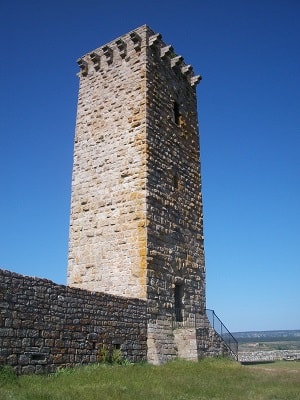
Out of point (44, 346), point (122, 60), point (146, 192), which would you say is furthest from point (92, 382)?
point (122, 60)

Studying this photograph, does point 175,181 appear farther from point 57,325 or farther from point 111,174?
point 57,325

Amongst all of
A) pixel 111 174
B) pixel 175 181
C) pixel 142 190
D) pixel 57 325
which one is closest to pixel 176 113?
pixel 175 181

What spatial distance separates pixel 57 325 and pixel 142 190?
515 centimetres

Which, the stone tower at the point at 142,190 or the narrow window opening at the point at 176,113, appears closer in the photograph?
the stone tower at the point at 142,190

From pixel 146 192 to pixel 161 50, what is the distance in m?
5.89

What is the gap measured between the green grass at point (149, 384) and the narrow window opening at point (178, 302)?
231cm

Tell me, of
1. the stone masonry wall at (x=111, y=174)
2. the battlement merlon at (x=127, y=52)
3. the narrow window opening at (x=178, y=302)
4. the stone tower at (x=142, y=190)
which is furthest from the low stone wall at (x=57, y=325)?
the battlement merlon at (x=127, y=52)

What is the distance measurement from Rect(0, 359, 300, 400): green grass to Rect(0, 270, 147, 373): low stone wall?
0.33 meters

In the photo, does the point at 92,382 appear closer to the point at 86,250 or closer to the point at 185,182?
the point at 86,250

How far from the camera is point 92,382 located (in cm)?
804

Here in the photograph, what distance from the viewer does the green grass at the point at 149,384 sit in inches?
275

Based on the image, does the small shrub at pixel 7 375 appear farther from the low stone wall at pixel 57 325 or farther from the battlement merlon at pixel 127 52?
the battlement merlon at pixel 127 52

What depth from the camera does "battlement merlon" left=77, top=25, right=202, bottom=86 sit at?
48.9 feet

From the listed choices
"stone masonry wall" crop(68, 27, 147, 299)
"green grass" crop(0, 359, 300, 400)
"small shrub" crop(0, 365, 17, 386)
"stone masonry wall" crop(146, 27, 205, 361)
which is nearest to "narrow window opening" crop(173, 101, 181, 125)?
"stone masonry wall" crop(146, 27, 205, 361)
